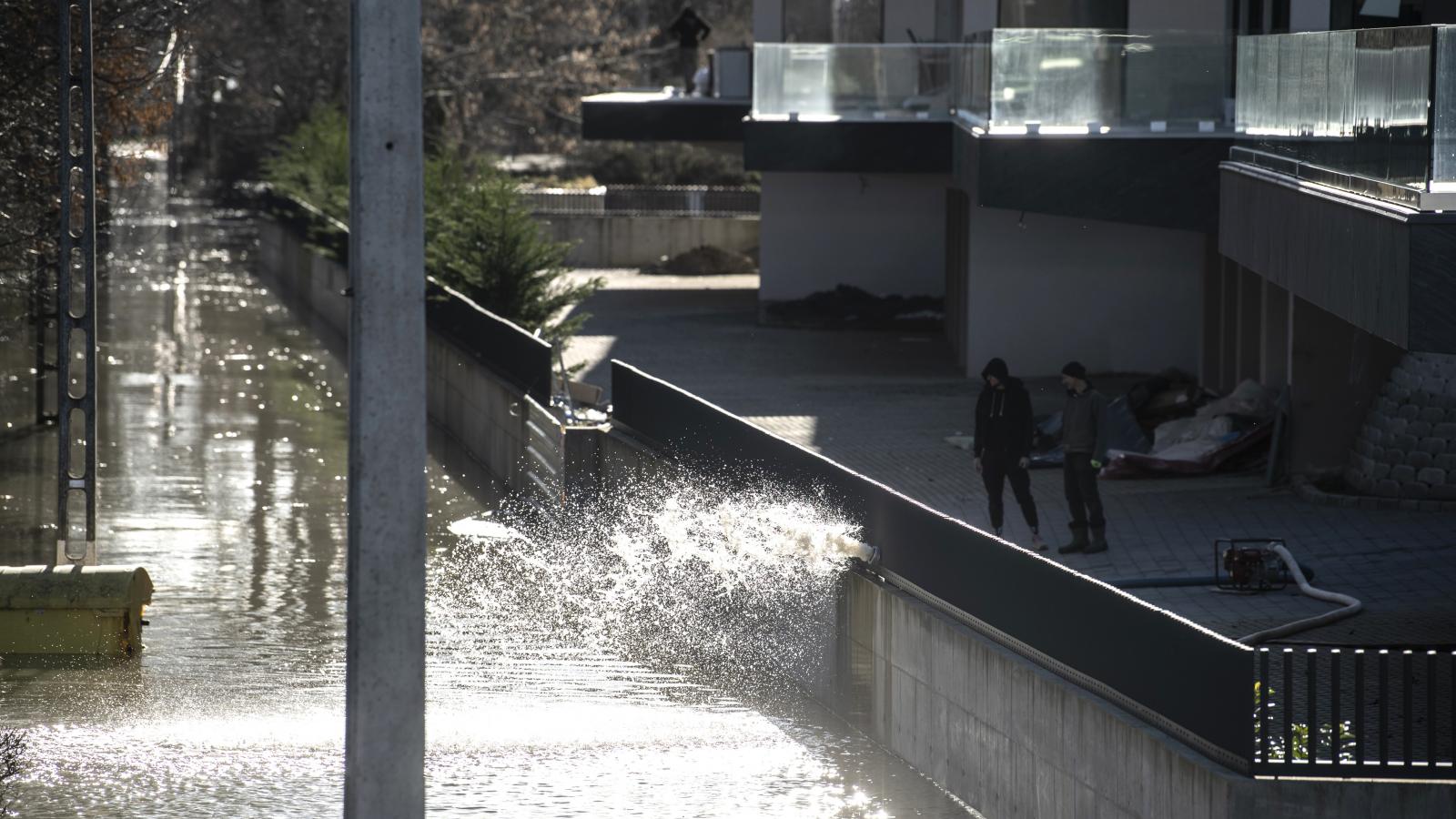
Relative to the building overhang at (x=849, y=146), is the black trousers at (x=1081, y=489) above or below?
below

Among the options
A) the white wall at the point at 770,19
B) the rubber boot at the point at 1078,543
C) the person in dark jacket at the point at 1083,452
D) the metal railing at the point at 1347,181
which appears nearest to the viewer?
the metal railing at the point at 1347,181

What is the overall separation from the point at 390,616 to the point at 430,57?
52.5 metres

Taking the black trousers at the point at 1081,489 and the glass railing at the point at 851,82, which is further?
the glass railing at the point at 851,82

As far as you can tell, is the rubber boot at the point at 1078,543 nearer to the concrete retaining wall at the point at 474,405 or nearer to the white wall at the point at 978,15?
the concrete retaining wall at the point at 474,405

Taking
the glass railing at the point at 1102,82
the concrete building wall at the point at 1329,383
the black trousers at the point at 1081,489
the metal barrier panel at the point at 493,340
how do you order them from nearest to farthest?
the black trousers at the point at 1081,489
the concrete building wall at the point at 1329,383
the metal barrier panel at the point at 493,340
the glass railing at the point at 1102,82

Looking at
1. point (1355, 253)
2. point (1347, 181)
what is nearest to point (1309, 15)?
point (1347, 181)

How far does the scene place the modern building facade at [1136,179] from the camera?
12.4m

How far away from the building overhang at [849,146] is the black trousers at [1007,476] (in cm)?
1434

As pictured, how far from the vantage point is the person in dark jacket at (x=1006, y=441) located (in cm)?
1609

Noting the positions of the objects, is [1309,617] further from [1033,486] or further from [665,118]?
[665,118]

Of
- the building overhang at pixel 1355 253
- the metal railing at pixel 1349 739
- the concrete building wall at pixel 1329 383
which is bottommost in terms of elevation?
the metal railing at pixel 1349 739

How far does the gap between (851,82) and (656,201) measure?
2294cm

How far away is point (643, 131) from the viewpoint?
37.5m

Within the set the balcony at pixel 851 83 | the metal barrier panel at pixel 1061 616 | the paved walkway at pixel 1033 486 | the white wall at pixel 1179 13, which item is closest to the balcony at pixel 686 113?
the paved walkway at pixel 1033 486
